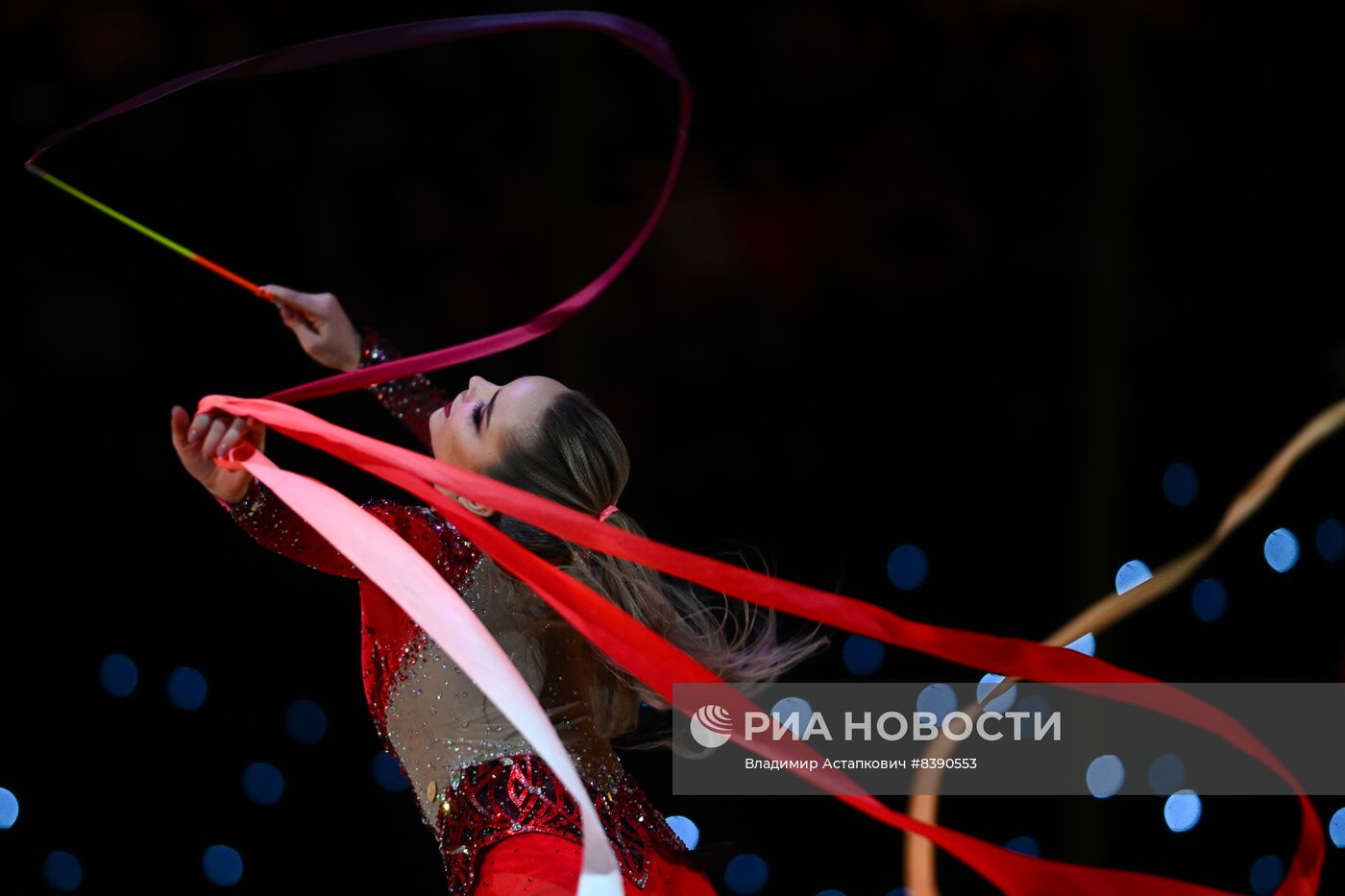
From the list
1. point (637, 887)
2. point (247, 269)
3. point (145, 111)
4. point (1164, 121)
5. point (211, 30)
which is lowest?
point (637, 887)

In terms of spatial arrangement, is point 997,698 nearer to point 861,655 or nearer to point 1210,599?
point 861,655

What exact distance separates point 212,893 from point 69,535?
18.1 inches

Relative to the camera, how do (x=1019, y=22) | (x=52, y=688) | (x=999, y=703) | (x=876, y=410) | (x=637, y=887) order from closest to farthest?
(x=637, y=887) → (x=52, y=688) → (x=999, y=703) → (x=876, y=410) → (x=1019, y=22)

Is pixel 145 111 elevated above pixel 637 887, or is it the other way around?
pixel 145 111

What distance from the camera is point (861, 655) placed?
204 centimetres

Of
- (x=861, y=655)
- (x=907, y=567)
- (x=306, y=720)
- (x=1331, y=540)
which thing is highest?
(x=1331, y=540)

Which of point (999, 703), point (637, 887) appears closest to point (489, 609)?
point (637, 887)

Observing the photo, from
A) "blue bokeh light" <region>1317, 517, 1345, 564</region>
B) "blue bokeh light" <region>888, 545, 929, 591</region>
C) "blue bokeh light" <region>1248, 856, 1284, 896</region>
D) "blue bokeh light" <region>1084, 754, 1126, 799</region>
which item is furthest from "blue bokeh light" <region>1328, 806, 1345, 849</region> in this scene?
"blue bokeh light" <region>888, 545, 929, 591</region>

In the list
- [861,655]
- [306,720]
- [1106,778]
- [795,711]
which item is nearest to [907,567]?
[861,655]

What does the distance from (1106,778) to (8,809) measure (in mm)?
1489

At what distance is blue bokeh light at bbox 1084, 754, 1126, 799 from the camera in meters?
2.15

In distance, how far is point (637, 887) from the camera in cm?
114

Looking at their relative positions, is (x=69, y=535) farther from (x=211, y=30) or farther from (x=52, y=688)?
(x=211, y=30)

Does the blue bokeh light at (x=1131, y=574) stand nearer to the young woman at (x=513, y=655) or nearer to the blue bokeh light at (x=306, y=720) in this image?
the young woman at (x=513, y=655)
